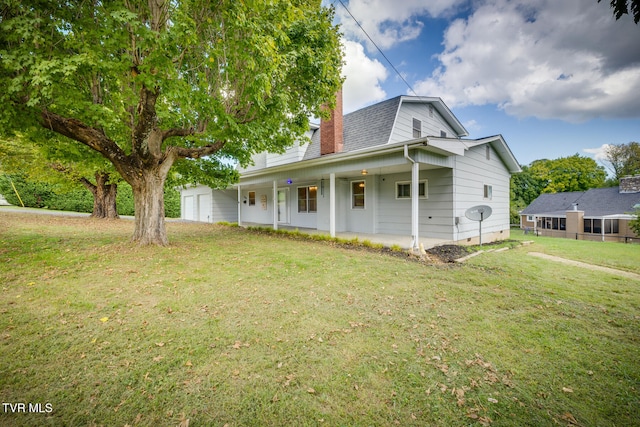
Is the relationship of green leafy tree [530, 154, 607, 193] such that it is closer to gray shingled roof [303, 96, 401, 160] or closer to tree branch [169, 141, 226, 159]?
gray shingled roof [303, 96, 401, 160]

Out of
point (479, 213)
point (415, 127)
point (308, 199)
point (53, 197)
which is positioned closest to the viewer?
point (479, 213)

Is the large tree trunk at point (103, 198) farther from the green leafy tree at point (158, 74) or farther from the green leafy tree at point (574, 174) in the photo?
the green leafy tree at point (574, 174)

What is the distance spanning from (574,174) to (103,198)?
5545 cm

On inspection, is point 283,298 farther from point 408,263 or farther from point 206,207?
point 206,207

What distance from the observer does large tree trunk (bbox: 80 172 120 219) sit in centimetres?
1737

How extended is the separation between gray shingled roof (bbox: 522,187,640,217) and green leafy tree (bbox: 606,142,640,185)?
1222cm

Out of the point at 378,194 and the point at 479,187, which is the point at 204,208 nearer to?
the point at 378,194

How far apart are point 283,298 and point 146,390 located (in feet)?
7.51

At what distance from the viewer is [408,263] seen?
6793 mm

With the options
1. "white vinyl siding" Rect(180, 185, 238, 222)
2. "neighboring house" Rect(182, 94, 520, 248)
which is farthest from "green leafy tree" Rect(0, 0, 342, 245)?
"white vinyl siding" Rect(180, 185, 238, 222)

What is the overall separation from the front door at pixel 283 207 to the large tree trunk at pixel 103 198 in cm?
1124

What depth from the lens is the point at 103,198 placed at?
1758 cm

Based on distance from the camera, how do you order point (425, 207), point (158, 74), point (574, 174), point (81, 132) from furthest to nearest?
1. point (574, 174)
2. point (425, 207)
3. point (81, 132)
4. point (158, 74)

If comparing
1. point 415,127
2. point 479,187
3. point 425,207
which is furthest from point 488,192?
point 415,127
